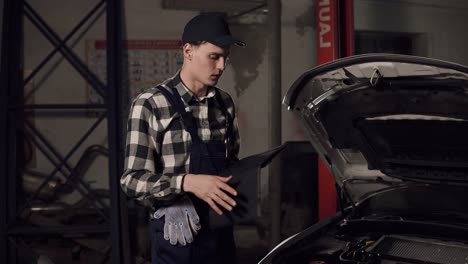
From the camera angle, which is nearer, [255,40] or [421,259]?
[421,259]

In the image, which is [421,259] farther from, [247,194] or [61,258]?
[61,258]

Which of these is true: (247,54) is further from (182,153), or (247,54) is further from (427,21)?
(182,153)

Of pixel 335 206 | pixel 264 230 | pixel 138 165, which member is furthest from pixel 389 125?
pixel 264 230

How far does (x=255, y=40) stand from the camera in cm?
423

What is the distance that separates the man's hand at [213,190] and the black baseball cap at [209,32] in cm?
47

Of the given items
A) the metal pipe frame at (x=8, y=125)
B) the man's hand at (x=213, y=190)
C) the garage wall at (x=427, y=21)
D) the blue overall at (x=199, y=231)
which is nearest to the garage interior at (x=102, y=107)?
the metal pipe frame at (x=8, y=125)

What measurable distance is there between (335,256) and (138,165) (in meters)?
0.74

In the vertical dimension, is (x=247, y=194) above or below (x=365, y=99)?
below

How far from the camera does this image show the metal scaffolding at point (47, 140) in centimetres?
374

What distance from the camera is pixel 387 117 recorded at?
5.47ft

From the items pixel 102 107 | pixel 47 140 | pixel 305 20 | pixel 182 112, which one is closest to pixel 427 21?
pixel 305 20

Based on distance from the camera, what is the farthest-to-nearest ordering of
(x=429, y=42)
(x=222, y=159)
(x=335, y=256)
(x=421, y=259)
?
(x=429, y=42) → (x=222, y=159) → (x=335, y=256) → (x=421, y=259)

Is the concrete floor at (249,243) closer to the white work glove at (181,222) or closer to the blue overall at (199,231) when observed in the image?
the blue overall at (199,231)

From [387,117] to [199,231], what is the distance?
74cm
